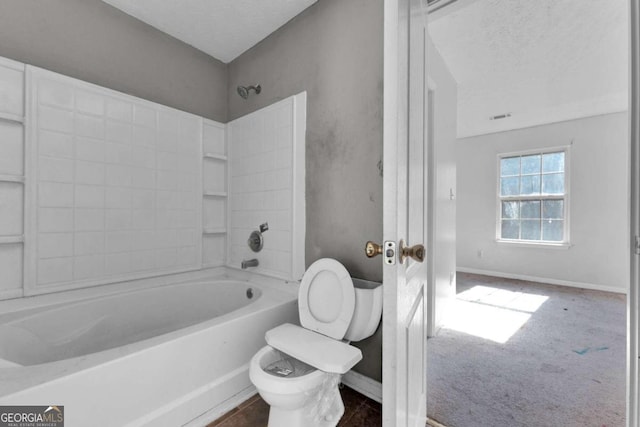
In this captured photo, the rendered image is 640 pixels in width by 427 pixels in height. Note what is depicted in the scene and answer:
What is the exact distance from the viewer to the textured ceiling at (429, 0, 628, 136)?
6.20 ft

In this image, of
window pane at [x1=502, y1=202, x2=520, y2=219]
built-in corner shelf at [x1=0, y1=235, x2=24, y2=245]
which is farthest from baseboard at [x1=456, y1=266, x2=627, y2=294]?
built-in corner shelf at [x1=0, y1=235, x2=24, y2=245]

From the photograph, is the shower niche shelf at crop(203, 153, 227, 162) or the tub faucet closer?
the tub faucet

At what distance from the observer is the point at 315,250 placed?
190cm

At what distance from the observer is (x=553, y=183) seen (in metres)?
4.11

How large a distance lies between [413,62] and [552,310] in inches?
133

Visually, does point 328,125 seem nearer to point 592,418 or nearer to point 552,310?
point 592,418

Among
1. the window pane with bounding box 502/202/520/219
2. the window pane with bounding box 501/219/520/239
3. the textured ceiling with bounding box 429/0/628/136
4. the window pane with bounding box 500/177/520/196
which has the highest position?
the textured ceiling with bounding box 429/0/628/136

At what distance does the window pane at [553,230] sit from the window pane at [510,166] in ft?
2.94

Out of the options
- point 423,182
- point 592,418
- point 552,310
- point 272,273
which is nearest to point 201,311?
point 272,273

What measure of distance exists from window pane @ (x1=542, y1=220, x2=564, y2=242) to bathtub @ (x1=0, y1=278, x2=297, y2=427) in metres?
4.35

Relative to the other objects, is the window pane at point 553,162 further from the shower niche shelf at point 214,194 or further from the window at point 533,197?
the shower niche shelf at point 214,194

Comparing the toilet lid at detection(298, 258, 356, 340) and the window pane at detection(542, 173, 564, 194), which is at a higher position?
the window pane at detection(542, 173, 564, 194)

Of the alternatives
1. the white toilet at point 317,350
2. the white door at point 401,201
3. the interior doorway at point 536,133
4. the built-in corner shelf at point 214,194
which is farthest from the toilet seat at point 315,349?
the built-in corner shelf at point 214,194

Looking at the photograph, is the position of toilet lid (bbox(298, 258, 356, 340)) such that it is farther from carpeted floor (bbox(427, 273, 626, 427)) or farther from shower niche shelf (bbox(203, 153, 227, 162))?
shower niche shelf (bbox(203, 153, 227, 162))
